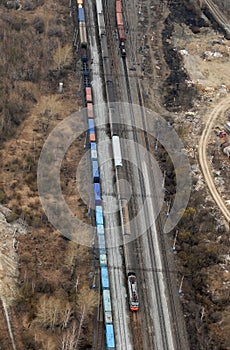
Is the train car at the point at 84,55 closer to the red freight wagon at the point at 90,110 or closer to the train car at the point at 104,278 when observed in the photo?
the red freight wagon at the point at 90,110

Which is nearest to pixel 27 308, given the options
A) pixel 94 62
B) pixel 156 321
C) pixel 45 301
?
pixel 45 301

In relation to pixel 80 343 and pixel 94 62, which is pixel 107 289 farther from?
pixel 94 62

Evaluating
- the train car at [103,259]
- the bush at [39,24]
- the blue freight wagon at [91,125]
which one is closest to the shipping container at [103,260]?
the train car at [103,259]

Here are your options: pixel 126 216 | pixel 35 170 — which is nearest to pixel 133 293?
pixel 126 216

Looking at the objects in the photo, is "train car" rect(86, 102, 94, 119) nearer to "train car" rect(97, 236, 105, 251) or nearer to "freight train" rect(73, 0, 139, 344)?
"freight train" rect(73, 0, 139, 344)

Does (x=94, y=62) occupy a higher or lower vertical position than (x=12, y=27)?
lower

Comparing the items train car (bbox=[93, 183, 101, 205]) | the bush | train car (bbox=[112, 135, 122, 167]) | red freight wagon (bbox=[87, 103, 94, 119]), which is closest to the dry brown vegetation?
the bush

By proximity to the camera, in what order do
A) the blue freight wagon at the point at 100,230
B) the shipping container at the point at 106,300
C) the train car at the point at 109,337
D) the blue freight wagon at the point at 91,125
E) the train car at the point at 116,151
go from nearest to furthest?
the train car at the point at 109,337, the shipping container at the point at 106,300, the blue freight wagon at the point at 100,230, the train car at the point at 116,151, the blue freight wagon at the point at 91,125
